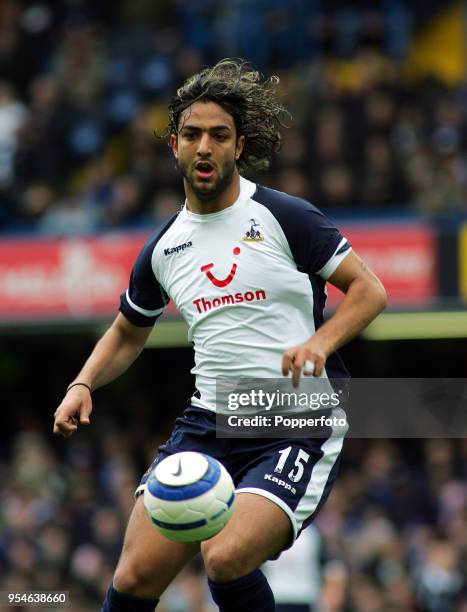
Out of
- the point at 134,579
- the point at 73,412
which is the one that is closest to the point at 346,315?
the point at 73,412

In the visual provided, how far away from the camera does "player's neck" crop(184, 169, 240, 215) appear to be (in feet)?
20.1

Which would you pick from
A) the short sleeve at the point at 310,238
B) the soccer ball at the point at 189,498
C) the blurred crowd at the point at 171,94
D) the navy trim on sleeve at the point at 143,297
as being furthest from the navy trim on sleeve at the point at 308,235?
the blurred crowd at the point at 171,94

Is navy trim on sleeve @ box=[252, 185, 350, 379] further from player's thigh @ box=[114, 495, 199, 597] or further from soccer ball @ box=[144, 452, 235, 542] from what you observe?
player's thigh @ box=[114, 495, 199, 597]

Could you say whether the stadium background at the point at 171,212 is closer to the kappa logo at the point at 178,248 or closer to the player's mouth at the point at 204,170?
the kappa logo at the point at 178,248

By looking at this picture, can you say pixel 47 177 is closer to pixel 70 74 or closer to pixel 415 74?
pixel 70 74

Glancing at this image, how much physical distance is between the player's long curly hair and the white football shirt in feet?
0.77

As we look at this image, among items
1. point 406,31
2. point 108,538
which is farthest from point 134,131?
point 108,538

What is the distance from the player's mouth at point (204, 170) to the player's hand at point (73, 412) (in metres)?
1.08

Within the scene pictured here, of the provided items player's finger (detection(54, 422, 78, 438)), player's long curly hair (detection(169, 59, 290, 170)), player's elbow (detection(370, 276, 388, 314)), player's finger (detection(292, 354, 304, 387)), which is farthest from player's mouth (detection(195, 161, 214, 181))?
player's finger (detection(54, 422, 78, 438))

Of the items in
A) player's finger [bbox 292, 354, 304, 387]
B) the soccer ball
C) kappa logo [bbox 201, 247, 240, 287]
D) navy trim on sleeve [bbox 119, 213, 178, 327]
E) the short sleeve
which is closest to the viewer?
player's finger [bbox 292, 354, 304, 387]

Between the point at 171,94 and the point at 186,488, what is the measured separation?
1130cm

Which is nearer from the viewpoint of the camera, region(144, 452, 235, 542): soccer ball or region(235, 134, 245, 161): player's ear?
region(144, 452, 235, 542): soccer ball

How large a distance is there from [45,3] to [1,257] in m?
5.38

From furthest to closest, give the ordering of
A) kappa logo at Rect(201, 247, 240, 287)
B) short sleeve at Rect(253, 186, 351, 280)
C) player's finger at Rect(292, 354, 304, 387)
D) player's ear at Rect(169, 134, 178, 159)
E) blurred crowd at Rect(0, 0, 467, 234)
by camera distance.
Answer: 1. blurred crowd at Rect(0, 0, 467, 234)
2. player's ear at Rect(169, 134, 178, 159)
3. kappa logo at Rect(201, 247, 240, 287)
4. short sleeve at Rect(253, 186, 351, 280)
5. player's finger at Rect(292, 354, 304, 387)
